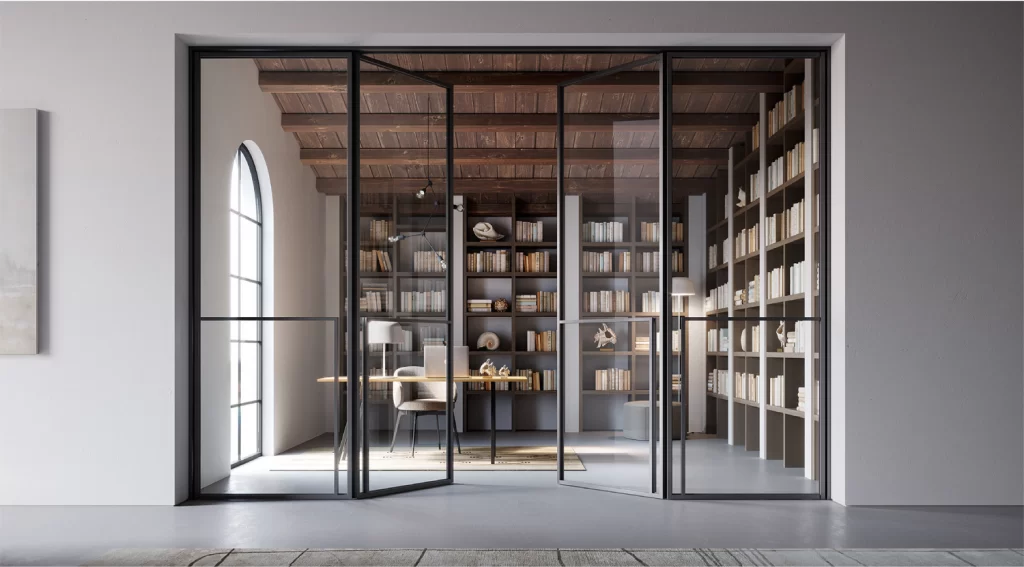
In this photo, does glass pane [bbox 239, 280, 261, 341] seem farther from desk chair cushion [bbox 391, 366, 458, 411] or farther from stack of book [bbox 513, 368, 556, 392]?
stack of book [bbox 513, 368, 556, 392]

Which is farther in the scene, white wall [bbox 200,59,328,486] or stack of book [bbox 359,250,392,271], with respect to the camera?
stack of book [bbox 359,250,392,271]

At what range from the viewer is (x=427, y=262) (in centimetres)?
577

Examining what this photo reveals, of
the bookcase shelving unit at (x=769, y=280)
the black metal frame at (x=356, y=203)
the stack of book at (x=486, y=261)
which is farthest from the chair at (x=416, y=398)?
the stack of book at (x=486, y=261)

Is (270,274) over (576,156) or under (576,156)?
under

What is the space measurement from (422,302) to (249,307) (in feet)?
3.81

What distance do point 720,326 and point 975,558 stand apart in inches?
78.4

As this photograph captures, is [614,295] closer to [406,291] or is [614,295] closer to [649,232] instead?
[649,232]

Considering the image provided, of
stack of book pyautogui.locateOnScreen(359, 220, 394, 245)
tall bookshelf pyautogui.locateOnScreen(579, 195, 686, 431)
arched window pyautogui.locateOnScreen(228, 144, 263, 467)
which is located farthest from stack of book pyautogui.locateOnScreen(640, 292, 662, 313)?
arched window pyautogui.locateOnScreen(228, 144, 263, 467)

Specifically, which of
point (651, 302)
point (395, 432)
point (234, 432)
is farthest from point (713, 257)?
point (234, 432)

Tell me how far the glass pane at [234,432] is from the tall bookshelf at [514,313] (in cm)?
477

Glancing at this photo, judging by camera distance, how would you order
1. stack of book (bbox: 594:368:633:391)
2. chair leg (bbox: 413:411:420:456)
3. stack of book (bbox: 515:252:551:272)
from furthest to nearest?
1. stack of book (bbox: 515:252:551:272)
2. chair leg (bbox: 413:411:420:456)
3. stack of book (bbox: 594:368:633:391)

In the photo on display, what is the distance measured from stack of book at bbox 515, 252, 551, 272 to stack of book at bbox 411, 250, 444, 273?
172 inches

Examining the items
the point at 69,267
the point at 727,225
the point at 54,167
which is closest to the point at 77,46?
the point at 54,167

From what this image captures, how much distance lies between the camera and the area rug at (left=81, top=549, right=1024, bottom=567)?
3.79 m
